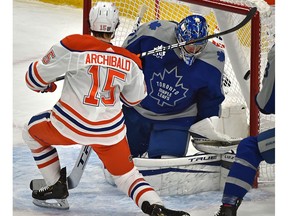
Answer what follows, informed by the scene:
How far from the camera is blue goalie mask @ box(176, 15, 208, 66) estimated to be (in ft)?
7.85

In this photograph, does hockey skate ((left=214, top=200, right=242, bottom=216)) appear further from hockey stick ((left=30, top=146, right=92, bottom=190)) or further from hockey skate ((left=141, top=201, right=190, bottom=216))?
hockey stick ((left=30, top=146, right=92, bottom=190))

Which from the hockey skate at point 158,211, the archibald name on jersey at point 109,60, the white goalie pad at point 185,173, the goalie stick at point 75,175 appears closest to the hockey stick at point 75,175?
the goalie stick at point 75,175

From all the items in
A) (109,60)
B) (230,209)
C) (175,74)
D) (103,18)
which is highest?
(103,18)

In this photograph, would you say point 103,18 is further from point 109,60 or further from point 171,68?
point 171,68

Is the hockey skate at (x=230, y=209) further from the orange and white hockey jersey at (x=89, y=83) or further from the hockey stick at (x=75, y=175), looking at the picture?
the hockey stick at (x=75, y=175)

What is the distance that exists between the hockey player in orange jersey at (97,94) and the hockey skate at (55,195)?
0.40ft

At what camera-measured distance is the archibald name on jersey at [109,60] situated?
2158 mm

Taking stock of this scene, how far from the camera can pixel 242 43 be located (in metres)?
2.77

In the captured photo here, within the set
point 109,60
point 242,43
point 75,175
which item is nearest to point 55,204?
point 75,175

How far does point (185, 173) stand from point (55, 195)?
469mm

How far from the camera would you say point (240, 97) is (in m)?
2.92

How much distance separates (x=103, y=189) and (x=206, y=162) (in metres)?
0.36

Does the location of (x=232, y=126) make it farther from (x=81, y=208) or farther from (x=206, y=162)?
(x=81, y=208)
